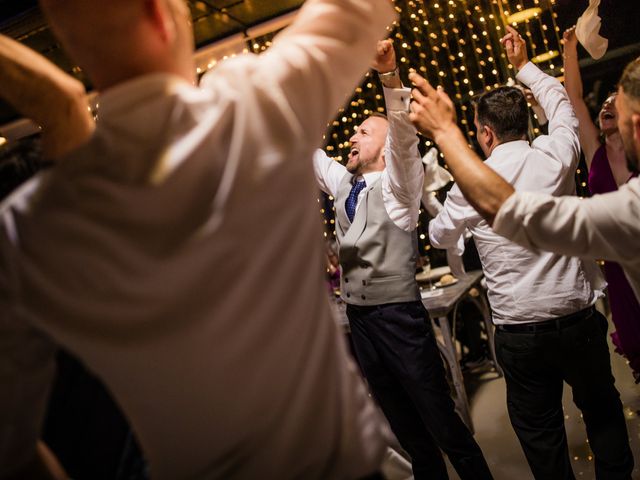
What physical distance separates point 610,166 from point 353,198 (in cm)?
111

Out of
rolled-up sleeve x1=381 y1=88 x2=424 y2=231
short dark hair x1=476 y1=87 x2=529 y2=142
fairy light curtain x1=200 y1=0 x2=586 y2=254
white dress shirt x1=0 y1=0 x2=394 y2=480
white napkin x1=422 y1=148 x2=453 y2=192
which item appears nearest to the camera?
white dress shirt x1=0 y1=0 x2=394 y2=480

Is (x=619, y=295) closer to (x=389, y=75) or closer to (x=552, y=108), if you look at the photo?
(x=552, y=108)

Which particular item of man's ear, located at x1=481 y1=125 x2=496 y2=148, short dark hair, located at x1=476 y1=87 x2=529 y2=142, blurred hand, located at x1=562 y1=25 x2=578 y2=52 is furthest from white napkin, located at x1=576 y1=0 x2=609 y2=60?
man's ear, located at x1=481 y1=125 x2=496 y2=148

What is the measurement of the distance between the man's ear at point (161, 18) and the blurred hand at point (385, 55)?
811 millimetres

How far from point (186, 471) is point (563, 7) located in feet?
14.9

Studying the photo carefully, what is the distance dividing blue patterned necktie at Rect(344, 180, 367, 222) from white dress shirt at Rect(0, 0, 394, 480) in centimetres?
174

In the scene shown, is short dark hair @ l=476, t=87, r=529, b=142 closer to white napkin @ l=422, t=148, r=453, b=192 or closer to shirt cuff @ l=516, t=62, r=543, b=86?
shirt cuff @ l=516, t=62, r=543, b=86

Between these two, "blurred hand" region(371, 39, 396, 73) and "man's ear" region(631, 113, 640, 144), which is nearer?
"man's ear" region(631, 113, 640, 144)

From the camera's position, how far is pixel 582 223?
41.1 inches

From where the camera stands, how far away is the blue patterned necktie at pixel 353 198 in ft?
8.05

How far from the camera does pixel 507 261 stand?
2.05 metres

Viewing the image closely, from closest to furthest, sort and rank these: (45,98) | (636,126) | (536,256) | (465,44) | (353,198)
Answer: (45,98), (636,126), (536,256), (353,198), (465,44)

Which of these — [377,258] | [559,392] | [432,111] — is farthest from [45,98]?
[559,392]

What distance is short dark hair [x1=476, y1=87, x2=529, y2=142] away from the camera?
6.90 feet
